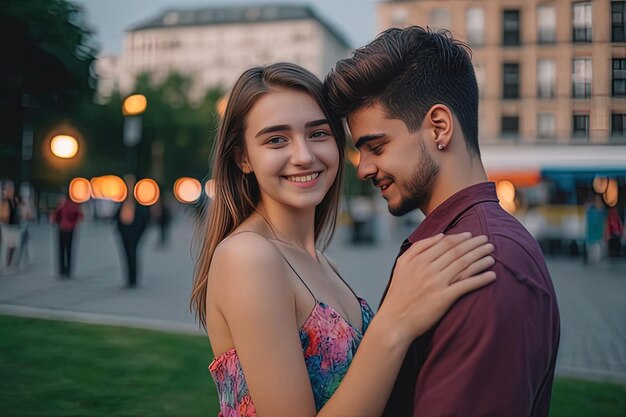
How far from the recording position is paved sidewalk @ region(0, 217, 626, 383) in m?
8.31

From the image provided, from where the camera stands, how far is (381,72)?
6.30 ft

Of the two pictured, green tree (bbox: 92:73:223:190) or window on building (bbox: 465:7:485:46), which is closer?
window on building (bbox: 465:7:485:46)

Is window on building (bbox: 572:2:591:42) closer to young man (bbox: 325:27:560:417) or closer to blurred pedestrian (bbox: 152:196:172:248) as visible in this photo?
young man (bbox: 325:27:560:417)

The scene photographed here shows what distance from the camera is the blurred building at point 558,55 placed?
9.57 feet

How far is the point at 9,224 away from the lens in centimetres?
1538

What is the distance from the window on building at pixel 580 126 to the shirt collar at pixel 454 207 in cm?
141

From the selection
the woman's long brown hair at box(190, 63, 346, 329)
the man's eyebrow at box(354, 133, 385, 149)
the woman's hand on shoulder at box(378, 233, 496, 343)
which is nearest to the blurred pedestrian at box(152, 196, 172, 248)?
the woman's long brown hair at box(190, 63, 346, 329)

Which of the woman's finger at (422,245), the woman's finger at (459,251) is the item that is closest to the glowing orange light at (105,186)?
the woman's finger at (422,245)

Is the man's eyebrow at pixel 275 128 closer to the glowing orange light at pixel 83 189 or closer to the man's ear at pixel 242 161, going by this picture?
the man's ear at pixel 242 161

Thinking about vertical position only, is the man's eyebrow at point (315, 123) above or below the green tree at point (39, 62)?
below

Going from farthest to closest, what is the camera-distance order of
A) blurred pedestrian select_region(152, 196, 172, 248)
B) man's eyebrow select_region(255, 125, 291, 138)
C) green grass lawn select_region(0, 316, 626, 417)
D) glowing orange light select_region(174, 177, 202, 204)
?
1. glowing orange light select_region(174, 177, 202, 204)
2. blurred pedestrian select_region(152, 196, 172, 248)
3. green grass lawn select_region(0, 316, 626, 417)
4. man's eyebrow select_region(255, 125, 291, 138)

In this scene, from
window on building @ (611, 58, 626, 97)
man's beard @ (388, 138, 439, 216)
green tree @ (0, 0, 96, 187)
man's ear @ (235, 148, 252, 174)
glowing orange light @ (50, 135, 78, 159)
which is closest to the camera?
man's beard @ (388, 138, 439, 216)

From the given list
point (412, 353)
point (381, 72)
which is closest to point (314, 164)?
point (381, 72)

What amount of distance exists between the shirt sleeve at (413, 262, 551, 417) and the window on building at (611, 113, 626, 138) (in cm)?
175
